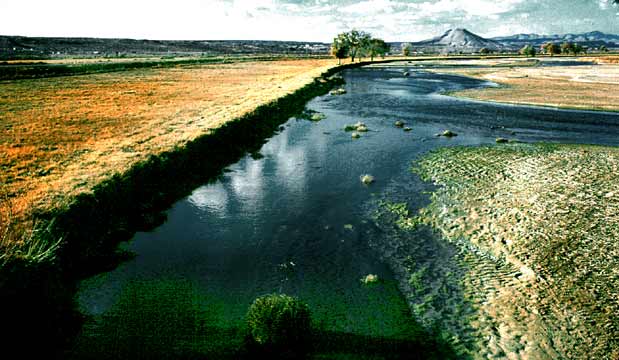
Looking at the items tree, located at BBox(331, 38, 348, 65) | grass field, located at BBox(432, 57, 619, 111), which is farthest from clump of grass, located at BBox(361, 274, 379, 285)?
tree, located at BBox(331, 38, 348, 65)

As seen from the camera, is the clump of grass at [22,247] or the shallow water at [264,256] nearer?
the clump of grass at [22,247]

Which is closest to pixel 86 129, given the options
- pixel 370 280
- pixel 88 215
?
pixel 88 215

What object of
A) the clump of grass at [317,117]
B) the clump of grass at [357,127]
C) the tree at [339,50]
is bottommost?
the clump of grass at [357,127]

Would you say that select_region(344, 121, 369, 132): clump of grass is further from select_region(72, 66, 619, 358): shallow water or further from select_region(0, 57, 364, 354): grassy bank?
select_region(0, 57, 364, 354): grassy bank

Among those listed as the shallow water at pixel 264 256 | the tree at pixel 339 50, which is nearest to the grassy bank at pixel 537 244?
the shallow water at pixel 264 256

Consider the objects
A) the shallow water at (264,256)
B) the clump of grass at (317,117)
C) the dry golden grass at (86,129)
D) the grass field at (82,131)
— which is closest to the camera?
the shallow water at (264,256)

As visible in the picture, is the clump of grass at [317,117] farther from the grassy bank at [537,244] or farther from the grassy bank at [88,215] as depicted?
the grassy bank at [537,244]

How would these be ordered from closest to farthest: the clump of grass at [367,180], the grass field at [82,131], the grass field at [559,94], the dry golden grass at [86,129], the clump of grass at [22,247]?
the clump of grass at [22,247] → the grass field at [82,131] → the dry golden grass at [86,129] → the clump of grass at [367,180] → the grass field at [559,94]
